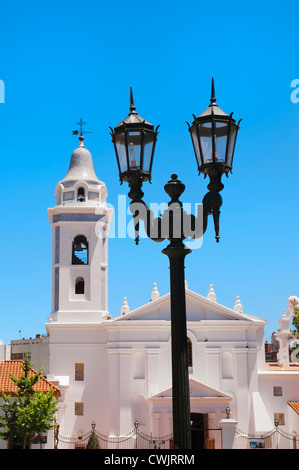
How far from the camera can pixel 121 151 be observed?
9430mm

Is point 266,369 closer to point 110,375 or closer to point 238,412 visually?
point 238,412

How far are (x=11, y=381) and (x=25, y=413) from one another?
3593 millimetres

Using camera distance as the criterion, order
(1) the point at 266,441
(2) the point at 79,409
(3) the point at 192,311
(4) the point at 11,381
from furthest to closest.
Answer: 1. (3) the point at 192,311
2. (2) the point at 79,409
3. (1) the point at 266,441
4. (4) the point at 11,381

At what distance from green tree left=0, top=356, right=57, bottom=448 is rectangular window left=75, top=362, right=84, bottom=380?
704 centimetres

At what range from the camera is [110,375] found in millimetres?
39594

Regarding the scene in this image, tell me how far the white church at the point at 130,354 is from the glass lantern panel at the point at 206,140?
30.4 meters

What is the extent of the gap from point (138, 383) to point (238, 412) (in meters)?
5.77

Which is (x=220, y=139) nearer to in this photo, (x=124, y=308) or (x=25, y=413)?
(x=25, y=413)

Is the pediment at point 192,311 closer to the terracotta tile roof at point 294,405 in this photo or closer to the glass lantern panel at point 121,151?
the terracotta tile roof at point 294,405

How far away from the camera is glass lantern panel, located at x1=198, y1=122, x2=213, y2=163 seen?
366 inches

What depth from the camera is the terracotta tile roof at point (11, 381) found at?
1348 inches

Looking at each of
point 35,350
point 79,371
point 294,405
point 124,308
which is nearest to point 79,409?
point 79,371

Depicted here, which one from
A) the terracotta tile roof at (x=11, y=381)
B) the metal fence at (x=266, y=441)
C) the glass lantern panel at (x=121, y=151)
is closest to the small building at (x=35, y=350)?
the terracotta tile roof at (x=11, y=381)
